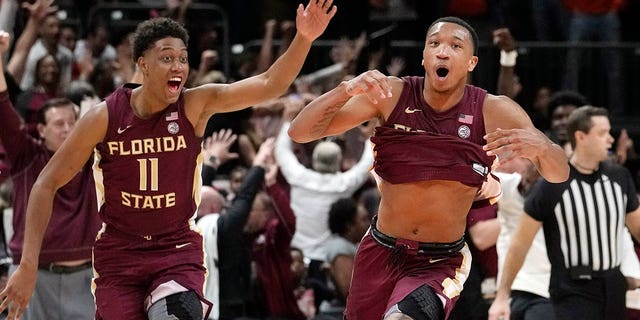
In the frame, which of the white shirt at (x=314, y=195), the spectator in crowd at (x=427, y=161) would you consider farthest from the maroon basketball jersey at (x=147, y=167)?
the white shirt at (x=314, y=195)

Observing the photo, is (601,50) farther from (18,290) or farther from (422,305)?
(18,290)

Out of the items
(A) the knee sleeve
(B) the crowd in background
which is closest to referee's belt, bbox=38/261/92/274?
(B) the crowd in background

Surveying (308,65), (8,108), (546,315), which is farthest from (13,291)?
(308,65)

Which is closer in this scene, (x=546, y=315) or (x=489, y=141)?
(x=489, y=141)

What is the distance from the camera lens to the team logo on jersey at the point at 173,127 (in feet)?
20.0

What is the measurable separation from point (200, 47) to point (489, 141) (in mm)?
7329

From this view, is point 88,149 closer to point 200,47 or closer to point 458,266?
point 458,266

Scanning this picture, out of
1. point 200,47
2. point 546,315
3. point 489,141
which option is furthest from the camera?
point 200,47

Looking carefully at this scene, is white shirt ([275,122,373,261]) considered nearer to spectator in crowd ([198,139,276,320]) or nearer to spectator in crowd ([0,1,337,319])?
spectator in crowd ([198,139,276,320])

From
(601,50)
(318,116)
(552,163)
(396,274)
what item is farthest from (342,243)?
(601,50)

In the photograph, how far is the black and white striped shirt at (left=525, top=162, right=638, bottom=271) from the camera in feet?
26.2

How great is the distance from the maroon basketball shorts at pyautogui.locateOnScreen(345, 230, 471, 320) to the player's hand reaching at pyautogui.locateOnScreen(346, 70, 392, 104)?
84 cm

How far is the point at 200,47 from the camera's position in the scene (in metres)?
12.5

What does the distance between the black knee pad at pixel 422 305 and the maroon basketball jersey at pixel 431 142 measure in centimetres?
57
